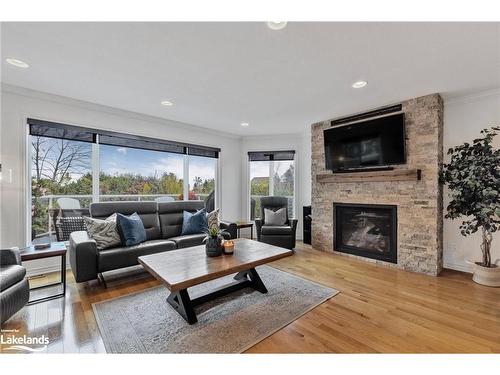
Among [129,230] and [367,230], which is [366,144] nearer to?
[367,230]

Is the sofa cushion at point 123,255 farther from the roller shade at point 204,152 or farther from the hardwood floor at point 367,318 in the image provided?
the roller shade at point 204,152

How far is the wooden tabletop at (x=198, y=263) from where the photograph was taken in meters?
1.73

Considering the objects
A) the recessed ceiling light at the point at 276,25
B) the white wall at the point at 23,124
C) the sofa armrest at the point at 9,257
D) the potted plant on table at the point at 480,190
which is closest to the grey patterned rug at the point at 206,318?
the sofa armrest at the point at 9,257

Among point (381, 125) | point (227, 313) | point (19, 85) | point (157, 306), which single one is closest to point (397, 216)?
point (381, 125)

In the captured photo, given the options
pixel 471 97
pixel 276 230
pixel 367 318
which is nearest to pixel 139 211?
pixel 276 230

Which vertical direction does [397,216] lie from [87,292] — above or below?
above

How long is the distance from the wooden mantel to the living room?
1.3 inches

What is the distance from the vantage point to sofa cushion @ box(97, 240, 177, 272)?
2576 mm

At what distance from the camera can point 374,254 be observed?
11.6ft

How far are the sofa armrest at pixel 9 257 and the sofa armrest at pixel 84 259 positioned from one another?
467 millimetres

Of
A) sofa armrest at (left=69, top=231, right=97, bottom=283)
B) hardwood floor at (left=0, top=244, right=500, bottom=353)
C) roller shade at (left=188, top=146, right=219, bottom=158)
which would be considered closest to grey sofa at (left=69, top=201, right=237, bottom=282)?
sofa armrest at (left=69, top=231, right=97, bottom=283)
